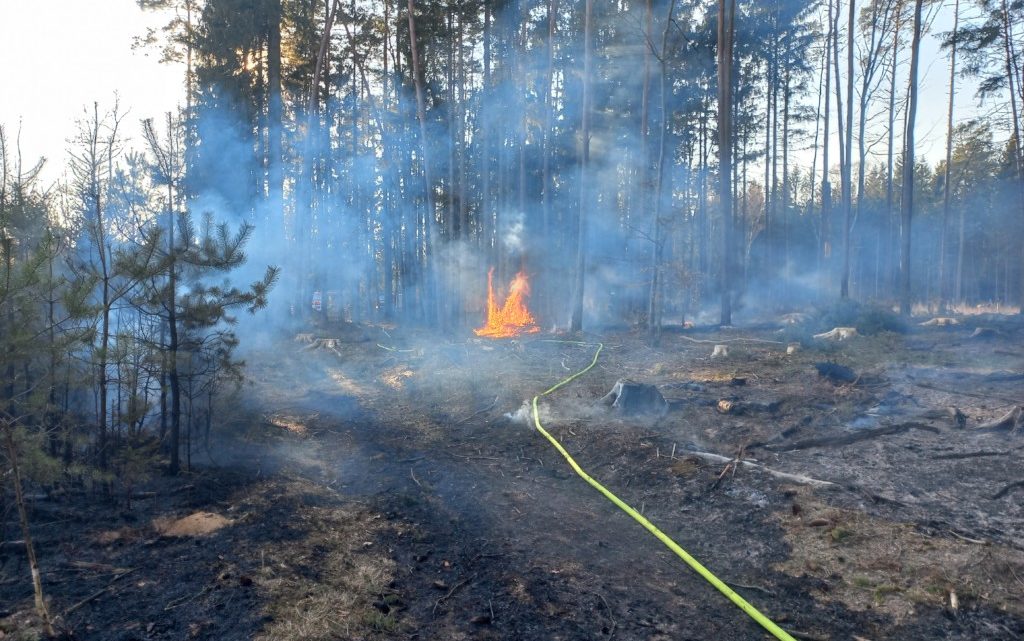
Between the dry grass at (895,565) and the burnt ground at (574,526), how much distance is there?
0.02 m

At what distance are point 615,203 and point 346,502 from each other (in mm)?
25336

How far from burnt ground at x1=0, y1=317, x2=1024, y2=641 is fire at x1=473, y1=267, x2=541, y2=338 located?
11.3 meters

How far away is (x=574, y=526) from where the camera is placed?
18.3ft

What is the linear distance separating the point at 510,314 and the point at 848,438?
18.0m

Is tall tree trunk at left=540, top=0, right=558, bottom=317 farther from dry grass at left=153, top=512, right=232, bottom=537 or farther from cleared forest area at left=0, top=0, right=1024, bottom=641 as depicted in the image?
dry grass at left=153, top=512, right=232, bottom=537

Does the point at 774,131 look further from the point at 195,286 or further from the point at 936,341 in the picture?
the point at 195,286

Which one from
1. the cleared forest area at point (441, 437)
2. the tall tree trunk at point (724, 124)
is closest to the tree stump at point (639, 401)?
the cleared forest area at point (441, 437)

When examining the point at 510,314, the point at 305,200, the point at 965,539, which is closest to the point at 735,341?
the point at 510,314

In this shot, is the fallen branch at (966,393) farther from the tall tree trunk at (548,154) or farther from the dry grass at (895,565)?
the tall tree trunk at (548,154)

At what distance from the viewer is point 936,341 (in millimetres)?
14922

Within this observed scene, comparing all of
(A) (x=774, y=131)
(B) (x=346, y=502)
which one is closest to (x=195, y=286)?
(B) (x=346, y=502)

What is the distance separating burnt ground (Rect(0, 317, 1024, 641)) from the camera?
3836 mm

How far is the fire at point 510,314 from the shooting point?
21889 mm

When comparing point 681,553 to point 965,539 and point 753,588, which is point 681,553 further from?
point 965,539
